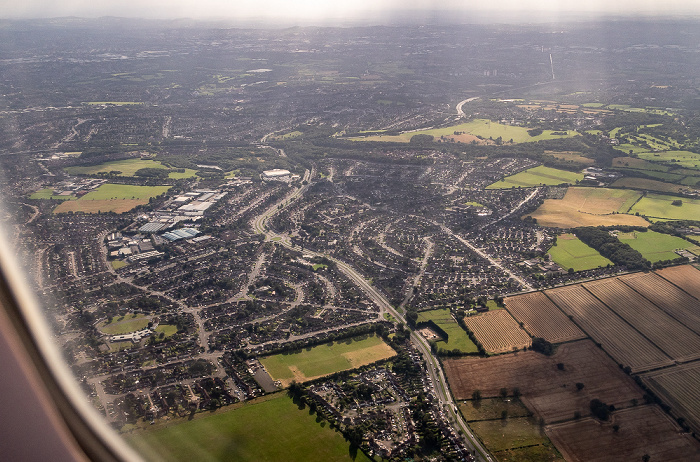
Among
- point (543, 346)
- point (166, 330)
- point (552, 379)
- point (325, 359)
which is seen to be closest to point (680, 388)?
point (552, 379)

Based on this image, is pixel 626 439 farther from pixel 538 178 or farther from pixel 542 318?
pixel 538 178

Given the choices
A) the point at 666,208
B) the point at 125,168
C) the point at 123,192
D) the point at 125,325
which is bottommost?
the point at 666,208

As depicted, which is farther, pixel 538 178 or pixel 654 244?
pixel 538 178

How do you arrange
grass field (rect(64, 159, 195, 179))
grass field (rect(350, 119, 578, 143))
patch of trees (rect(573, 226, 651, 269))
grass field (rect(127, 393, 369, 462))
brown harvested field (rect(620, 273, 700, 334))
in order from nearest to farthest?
grass field (rect(127, 393, 369, 462)), brown harvested field (rect(620, 273, 700, 334)), patch of trees (rect(573, 226, 651, 269)), grass field (rect(64, 159, 195, 179)), grass field (rect(350, 119, 578, 143))

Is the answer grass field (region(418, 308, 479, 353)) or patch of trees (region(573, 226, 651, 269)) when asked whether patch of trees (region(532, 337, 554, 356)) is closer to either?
grass field (region(418, 308, 479, 353))

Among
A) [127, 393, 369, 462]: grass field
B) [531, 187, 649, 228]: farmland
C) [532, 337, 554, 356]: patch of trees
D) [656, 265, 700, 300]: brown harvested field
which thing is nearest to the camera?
[127, 393, 369, 462]: grass field

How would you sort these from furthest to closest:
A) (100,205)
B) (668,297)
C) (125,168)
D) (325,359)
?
(125,168) < (100,205) < (668,297) < (325,359)

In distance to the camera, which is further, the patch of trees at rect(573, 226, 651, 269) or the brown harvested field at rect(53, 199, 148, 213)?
the brown harvested field at rect(53, 199, 148, 213)

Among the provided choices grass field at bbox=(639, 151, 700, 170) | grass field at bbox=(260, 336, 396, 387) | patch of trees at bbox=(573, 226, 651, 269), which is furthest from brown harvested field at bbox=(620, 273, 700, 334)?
grass field at bbox=(639, 151, 700, 170)

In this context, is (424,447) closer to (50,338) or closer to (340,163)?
(50,338)
